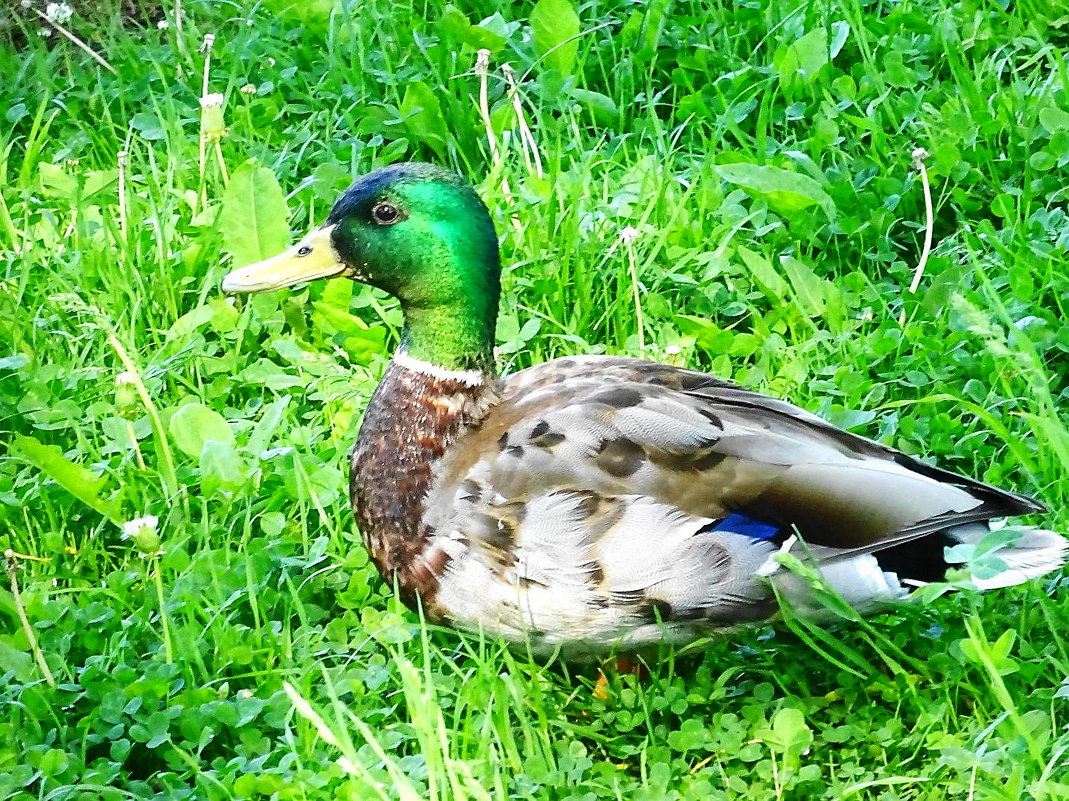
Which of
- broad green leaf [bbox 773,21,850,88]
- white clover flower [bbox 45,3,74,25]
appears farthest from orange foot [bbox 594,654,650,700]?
white clover flower [bbox 45,3,74,25]

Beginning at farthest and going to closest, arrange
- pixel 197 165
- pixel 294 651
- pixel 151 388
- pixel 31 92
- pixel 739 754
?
pixel 31 92, pixel 197 165, pixel 151 388, pixel 294 651, pixel 739 754

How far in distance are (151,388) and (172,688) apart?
41.4 inches

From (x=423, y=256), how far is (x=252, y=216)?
107 centimetres

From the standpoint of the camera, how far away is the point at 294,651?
308cm

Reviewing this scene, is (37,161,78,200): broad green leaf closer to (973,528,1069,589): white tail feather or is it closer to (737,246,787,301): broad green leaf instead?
(737,246,787,301): broad green leaf

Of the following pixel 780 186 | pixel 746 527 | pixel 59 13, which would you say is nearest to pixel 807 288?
pixel 780 186

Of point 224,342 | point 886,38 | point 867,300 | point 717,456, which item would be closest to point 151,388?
point 224,342

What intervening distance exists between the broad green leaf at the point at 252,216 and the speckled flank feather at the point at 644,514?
1207 mm

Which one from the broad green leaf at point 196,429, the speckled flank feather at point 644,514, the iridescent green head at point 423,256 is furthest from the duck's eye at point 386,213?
the broad green leaf at point 196,429

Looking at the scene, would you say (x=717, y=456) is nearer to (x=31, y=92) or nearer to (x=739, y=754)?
(x=739, y=754)

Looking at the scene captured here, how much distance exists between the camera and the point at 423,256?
3078 millimetres

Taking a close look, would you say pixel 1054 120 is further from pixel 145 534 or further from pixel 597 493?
pixel 145 534

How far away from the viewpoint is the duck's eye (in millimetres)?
3090

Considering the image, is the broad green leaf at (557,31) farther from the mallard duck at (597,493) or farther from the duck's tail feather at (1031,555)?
the duck's tail feather at (1031,555)
